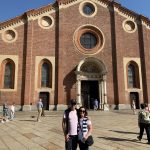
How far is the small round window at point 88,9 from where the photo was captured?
29911 millimetres

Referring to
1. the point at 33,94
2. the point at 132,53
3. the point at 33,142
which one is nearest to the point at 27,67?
the point at 33,94

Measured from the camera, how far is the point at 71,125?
19.9ft

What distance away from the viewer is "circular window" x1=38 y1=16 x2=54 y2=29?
2849 centimetres

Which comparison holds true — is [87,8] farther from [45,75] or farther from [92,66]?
[45,75]

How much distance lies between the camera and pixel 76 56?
28.0 meters

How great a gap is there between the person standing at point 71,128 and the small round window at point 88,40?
23.3 meters

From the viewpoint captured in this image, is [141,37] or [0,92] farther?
[141,37]

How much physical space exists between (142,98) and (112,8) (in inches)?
464

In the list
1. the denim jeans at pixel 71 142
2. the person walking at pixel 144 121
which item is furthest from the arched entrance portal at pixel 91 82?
the denim jeans at pixel 71 142

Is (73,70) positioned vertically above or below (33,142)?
above

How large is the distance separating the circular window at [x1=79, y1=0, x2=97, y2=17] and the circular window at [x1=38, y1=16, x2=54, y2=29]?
13.1 feet

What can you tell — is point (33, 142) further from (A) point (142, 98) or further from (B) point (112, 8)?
(B) point (112, 8)

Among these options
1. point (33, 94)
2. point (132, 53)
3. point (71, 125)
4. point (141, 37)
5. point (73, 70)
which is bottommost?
point (71, 125)

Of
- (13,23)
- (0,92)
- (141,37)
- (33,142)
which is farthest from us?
(141,37)
